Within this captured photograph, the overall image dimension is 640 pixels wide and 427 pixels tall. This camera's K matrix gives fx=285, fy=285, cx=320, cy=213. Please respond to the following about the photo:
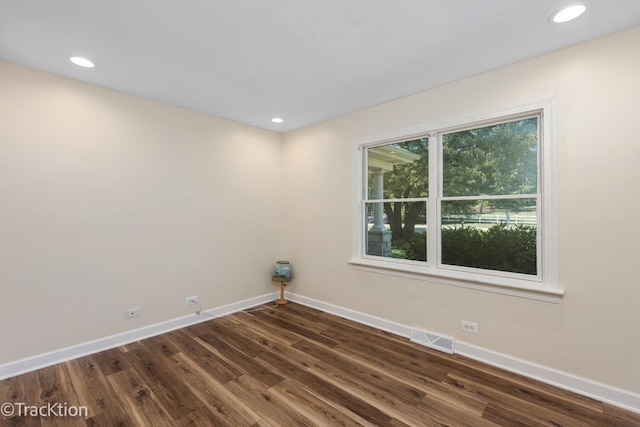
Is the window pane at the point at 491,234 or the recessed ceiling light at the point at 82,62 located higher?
the recessed ceiling light at the point at 82,62

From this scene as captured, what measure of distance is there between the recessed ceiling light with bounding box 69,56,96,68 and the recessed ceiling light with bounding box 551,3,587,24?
3.52 meters

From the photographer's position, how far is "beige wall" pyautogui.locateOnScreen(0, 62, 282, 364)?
246 centimetres

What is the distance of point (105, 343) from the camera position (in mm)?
2875

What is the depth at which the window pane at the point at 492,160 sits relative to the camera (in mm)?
2494

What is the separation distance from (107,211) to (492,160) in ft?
12.6

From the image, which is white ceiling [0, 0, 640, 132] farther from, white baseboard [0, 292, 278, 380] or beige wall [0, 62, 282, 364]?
white baseboard [0, 292, 278, 380]

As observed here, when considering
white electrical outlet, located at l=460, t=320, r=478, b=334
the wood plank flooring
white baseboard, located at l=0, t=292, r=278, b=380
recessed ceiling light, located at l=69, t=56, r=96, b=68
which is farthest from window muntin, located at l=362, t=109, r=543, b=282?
recessed ceiling light, located at l=69, t=56, r=96, b=68

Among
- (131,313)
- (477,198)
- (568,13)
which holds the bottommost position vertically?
(131,313)

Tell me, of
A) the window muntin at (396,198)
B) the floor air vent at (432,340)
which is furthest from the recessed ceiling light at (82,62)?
the floor air vent at (432,340)

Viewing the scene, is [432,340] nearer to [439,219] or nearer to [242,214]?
[439,219]

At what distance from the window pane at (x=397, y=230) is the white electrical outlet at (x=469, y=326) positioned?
2.36 ft

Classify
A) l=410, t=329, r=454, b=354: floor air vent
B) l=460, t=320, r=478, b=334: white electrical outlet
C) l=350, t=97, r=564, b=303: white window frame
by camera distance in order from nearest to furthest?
l=350, t=97, r=564, b=303: white window frame → l=460, t=320, r=478, b=334: white electrical outlet → l=410, t=329, r=454, b=354: floor air vent

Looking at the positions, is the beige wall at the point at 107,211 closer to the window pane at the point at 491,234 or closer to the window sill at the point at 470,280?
the window sill at the point at 470,280

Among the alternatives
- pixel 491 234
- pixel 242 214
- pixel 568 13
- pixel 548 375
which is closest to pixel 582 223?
pixel 491 234
